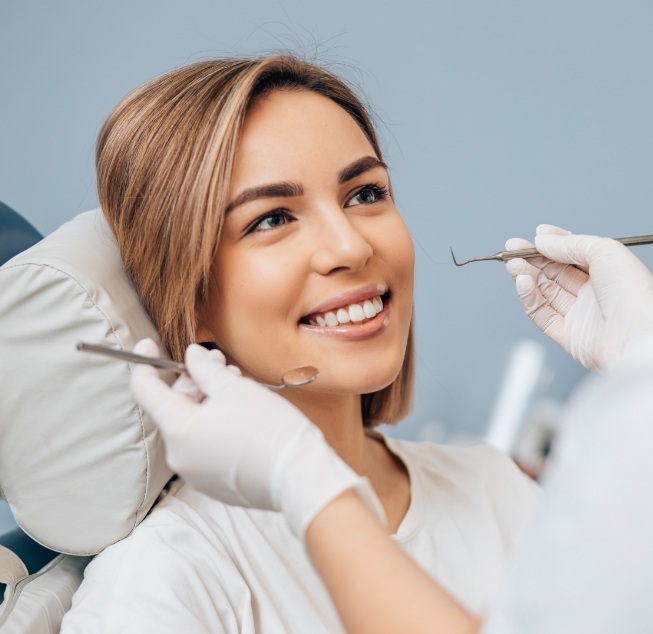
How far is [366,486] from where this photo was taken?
0.88 m

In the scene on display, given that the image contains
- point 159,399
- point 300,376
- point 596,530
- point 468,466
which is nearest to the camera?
point 596,530

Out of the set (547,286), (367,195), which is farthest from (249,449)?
(547,286)

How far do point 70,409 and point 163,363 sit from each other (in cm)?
33

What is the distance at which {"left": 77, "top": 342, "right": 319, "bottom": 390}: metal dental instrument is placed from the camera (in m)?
0.93

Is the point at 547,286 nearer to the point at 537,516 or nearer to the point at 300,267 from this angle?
the point at 300,267

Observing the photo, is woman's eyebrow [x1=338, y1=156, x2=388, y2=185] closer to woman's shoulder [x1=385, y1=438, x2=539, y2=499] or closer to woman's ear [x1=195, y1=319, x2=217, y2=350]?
woman's ear [x1=195, y1=319, x2=217, y2=350]

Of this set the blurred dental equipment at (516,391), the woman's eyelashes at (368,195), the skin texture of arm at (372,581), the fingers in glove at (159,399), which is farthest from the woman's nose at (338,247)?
the blurred dental equipment at (516,391)

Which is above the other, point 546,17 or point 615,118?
point 546,17

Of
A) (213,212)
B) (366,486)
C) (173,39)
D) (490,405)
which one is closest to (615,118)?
(490,405)

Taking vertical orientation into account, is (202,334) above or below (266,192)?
below

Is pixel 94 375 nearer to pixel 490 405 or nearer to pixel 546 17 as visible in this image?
pixel 490 405

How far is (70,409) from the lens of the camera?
1.28 m

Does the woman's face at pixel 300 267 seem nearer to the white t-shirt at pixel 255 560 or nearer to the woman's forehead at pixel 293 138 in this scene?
the woman's forehead at pixel 293 138

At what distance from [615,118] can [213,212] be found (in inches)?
50.9
